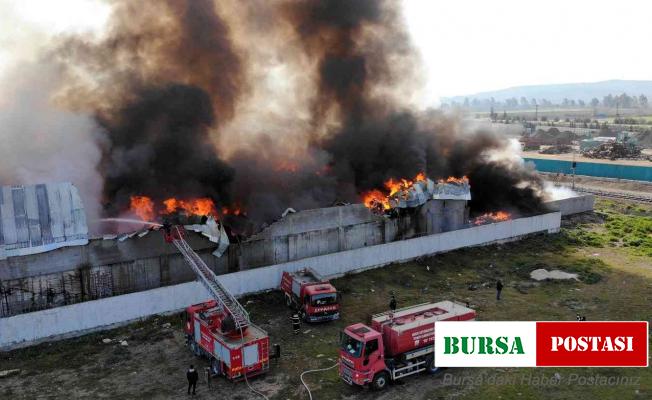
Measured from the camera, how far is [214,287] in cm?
1867

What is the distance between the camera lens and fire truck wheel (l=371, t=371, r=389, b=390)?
16.2 meters

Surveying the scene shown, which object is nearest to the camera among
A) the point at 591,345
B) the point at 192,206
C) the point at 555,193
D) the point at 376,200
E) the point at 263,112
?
the point at 591,345

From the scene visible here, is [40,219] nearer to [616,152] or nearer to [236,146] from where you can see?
[236,146]

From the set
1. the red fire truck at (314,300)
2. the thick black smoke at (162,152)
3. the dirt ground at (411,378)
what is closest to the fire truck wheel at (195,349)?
the dirt ground at (411,378)

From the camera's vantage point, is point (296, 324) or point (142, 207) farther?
point (142, 207)

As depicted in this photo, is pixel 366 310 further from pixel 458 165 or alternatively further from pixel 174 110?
pixel 458 165

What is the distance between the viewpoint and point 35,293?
69.7 ft

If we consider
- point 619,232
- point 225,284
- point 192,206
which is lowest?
point 619,232

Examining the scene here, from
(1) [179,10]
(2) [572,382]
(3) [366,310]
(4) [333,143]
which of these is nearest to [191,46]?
(1) [179,10]

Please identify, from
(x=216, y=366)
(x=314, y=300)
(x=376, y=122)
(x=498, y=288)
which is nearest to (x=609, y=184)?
(x=376, y=122)

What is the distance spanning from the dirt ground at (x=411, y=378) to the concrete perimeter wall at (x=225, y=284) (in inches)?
19.0

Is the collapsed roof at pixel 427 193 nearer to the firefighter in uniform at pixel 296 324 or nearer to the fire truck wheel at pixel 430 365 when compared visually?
the firefighter in uniform at pixel 296 324

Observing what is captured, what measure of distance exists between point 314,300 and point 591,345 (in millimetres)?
10159

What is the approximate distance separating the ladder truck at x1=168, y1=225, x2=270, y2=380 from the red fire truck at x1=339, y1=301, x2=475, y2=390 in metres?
2.84
